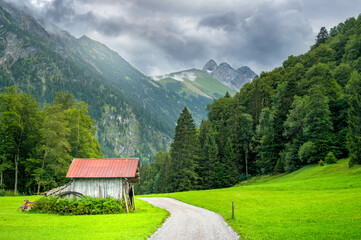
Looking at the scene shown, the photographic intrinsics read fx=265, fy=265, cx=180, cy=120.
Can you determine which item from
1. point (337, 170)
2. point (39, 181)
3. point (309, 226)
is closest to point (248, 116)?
point (337, 170)

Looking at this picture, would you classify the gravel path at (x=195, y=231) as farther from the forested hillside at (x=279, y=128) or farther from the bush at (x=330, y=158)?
the bush at (x=330, y=158)

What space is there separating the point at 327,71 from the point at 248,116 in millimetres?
26350

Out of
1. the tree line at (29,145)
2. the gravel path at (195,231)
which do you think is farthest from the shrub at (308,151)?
the tree line at (29,145)

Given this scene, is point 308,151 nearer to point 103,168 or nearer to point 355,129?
point 355,129

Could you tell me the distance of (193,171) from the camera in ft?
242

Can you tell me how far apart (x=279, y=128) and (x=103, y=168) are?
52.8 meters

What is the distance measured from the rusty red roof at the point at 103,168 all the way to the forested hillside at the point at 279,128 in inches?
1414

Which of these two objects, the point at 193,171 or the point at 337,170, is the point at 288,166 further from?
the point at 193,171

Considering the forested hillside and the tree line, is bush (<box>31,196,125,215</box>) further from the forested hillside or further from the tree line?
the forested hillside

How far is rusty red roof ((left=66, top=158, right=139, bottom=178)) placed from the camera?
1336 inches

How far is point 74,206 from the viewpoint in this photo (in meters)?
28.8

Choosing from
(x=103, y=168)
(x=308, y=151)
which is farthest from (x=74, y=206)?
(x=308, y=151)

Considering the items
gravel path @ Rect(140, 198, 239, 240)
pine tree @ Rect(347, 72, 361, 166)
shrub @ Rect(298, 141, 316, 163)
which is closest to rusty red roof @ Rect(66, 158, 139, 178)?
gravel path @ Rect(140, 198, 239, 240)

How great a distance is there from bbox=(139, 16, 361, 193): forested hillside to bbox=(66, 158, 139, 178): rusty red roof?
35.9 metres
